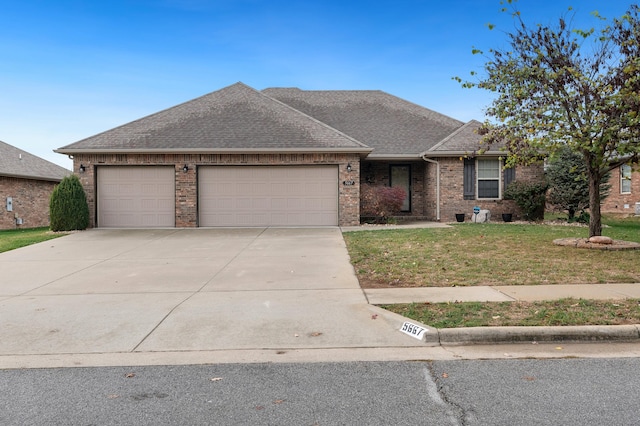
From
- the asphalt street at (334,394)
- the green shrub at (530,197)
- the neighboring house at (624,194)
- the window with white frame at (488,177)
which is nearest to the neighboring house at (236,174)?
the window with white frame at (488,177)

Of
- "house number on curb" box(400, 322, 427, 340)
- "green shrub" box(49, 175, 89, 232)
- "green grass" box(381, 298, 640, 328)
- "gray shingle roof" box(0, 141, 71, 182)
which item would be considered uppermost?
"gray shingle roof" box(0, 141, 71, 182)

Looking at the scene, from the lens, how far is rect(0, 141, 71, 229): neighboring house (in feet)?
72.7

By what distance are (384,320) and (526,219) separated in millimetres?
15405

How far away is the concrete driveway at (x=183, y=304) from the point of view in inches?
185

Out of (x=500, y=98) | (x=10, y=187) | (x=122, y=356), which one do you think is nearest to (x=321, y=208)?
(x=500, y=98)

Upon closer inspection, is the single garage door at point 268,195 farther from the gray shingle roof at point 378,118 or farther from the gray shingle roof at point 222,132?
the gray shingle roof at point 378,118

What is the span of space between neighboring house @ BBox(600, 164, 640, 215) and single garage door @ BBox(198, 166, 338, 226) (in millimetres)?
16283

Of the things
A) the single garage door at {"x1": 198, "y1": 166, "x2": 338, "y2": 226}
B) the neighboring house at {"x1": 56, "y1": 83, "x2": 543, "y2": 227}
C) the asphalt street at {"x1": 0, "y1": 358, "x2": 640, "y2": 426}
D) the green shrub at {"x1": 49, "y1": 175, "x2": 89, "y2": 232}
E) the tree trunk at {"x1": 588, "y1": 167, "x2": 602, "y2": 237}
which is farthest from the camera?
the single garage door at {"x1": 198, "y1": 166, "x2": 338, "y2": 226}

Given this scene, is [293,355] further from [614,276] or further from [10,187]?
[10,187]

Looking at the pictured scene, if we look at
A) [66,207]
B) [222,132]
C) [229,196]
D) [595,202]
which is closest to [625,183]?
[595,202]

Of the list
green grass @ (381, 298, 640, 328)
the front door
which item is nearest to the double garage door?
the front door

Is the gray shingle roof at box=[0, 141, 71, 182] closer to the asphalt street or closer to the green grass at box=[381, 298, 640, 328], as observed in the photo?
the asphalt street

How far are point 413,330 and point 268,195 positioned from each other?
43.3ft

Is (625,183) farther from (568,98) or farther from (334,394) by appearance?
(334,394)
